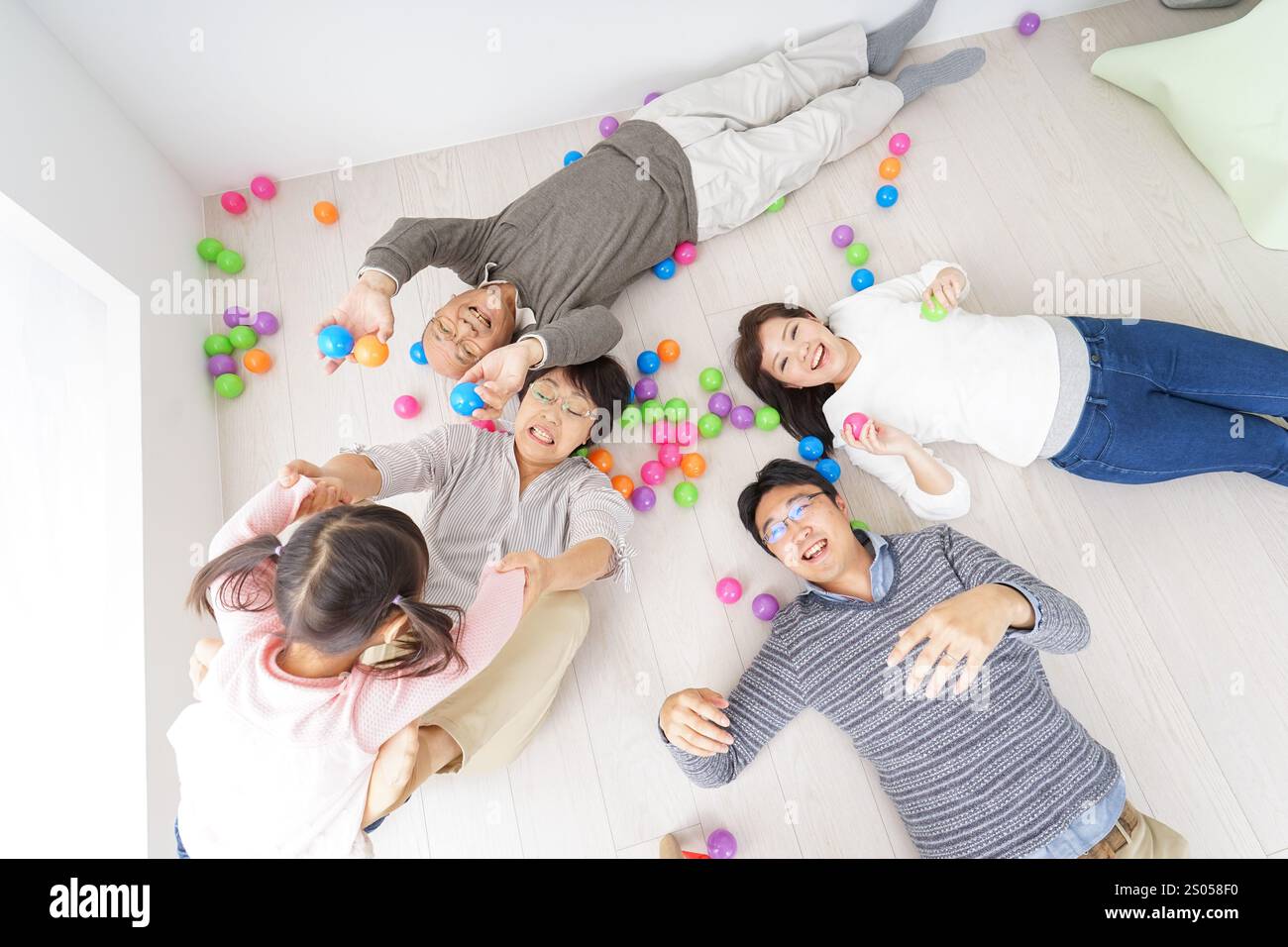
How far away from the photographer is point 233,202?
83.4 inches

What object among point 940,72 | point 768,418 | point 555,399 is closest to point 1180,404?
point 768,418

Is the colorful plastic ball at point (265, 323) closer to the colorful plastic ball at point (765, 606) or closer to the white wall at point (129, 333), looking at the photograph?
the white wall at point (129, 333)

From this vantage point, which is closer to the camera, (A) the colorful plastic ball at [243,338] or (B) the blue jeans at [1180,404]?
(B) the blue jeans at [1180,404]

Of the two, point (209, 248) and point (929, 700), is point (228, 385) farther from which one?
point (929, 700)

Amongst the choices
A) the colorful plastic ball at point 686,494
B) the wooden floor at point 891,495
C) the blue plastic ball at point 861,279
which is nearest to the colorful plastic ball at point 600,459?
the wooden floor at point 891,495

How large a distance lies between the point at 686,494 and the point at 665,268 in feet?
1.89

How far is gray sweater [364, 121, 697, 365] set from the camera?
70.5 inches

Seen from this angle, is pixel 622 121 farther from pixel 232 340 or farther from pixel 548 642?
pixel 548 642

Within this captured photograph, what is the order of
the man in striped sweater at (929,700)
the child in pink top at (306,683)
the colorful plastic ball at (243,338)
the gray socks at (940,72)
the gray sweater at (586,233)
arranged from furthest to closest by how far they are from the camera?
the gray socks at (940,72), the colorful plastic ball at (243,338), the gray sweater at (586,233), the man in striped sweater at (929,700), the child in pink top at (306,683)

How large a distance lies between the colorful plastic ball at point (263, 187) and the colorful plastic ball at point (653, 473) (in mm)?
1220

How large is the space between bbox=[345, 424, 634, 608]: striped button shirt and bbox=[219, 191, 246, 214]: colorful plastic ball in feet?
3.05

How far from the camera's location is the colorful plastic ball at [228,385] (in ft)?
6.40

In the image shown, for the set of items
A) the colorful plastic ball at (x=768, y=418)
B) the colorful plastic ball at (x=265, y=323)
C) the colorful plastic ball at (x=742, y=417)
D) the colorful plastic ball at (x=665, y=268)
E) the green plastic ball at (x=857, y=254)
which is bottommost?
the colorful plastic ball at (x=768, y=418)

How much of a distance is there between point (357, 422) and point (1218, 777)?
1877 millimetres
